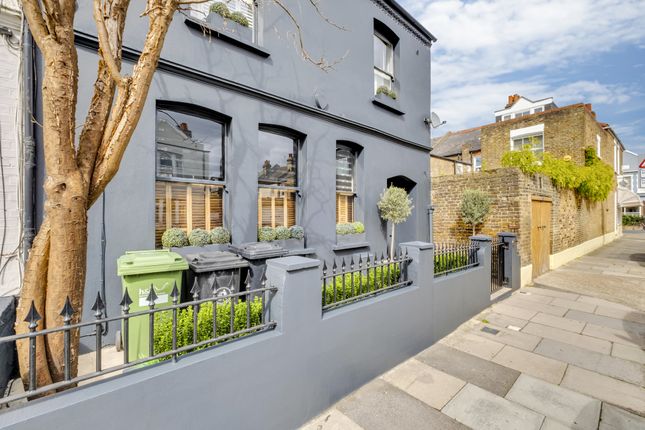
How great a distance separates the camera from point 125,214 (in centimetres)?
396

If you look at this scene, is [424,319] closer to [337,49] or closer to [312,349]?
[312,349]

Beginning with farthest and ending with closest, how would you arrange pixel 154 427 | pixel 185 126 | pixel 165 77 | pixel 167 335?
1. pixel 185 126
2. pixel 165 77
3. pixel 167 335
4. pixel 154 427

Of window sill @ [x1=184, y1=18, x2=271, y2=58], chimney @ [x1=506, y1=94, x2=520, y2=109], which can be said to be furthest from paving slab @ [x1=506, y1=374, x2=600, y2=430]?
chimney @ [x1=506, y1=94, x2=520, y2=109]

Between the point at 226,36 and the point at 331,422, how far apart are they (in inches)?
224

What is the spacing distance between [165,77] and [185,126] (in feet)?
2.47

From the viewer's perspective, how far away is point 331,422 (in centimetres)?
289

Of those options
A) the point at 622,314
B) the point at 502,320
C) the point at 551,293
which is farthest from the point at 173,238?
the point at 551,293

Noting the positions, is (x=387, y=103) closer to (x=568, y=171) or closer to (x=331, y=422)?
(x=331, y=422)

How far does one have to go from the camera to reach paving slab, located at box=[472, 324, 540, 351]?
4.58 m

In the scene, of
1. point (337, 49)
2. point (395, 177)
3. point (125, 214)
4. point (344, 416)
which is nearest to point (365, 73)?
point (337, 49)

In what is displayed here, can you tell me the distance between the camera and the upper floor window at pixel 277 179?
568 cm

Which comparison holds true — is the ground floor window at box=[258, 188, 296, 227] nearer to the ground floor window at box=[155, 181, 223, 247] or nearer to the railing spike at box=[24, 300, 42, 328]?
the ground floor window at box=[155, 181, 223, 247]

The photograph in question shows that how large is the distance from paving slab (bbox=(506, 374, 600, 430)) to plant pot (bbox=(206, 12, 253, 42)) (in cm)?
653


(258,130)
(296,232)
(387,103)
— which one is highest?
(387,103)
